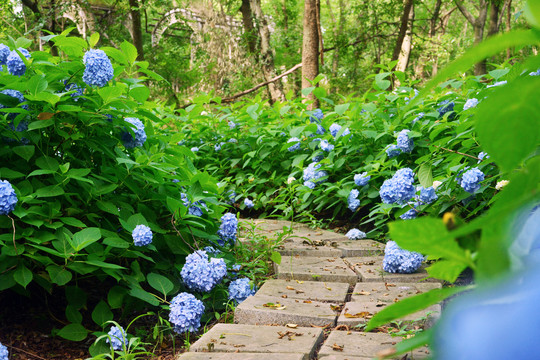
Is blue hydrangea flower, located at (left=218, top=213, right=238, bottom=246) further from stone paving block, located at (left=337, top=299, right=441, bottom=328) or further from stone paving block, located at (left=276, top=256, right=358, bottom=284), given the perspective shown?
stone paving block, located at (left=337, top=299, right=441, bottom=328)

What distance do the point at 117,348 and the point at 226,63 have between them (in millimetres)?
8690

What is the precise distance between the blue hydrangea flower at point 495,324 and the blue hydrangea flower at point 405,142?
3.18 metres

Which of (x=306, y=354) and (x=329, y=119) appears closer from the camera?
(x=306, y=354)

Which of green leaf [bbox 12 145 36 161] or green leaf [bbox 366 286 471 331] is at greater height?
green leaf [bbox 12 145 36 161]

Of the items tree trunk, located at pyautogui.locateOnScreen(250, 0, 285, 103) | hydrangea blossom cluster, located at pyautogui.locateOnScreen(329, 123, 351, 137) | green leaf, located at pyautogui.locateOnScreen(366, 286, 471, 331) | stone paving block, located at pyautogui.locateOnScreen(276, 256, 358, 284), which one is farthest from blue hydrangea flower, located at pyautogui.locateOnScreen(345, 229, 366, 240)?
tree trunk, located at pyautogui.locateOnScreen(250, 0, 285, 103)

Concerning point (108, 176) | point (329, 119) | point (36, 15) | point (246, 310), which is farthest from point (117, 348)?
point (36, 15)

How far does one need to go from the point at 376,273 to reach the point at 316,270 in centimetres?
34

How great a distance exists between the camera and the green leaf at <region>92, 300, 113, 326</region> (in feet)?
7.03

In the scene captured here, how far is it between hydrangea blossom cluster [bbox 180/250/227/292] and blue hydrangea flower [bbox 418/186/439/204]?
4.20 feet

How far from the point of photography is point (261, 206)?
4.52m

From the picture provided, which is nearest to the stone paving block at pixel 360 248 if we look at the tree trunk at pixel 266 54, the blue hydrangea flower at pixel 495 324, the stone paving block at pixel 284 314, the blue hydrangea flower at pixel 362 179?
the blue hydrangea flower at pixel 362 179

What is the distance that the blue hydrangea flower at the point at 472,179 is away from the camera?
254 cm

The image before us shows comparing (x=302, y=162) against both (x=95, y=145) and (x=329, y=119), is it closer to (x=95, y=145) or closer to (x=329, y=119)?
(x=329, y=119)

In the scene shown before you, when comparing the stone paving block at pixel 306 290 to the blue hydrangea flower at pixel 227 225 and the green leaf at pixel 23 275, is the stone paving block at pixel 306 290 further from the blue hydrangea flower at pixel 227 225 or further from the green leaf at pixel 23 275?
the green leaf at pixel 23 275
